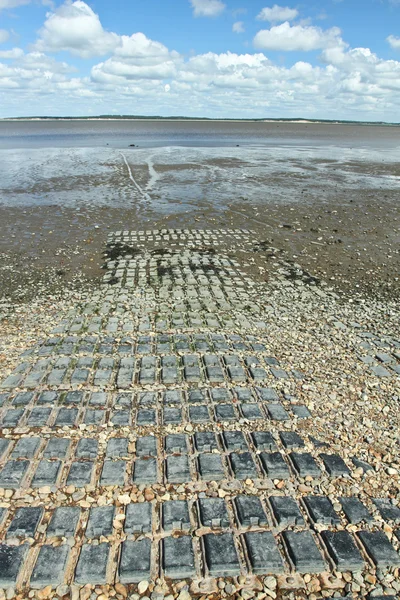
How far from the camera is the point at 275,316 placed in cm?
833

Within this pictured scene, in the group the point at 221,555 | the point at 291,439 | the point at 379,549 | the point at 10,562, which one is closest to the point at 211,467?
the point at 221,555

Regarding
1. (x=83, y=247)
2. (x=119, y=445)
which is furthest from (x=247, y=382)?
(x=83, y=247)

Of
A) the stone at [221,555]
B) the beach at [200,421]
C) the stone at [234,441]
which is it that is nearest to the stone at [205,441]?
the beach at [200,421]

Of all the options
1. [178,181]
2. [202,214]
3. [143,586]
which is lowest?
[143,586]

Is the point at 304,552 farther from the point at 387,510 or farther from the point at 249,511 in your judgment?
the point at 387,510

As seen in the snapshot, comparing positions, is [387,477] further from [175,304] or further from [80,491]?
[175,304]

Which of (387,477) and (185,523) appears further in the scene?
(387,477)

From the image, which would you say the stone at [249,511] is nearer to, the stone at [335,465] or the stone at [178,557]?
the stone at [178,557]

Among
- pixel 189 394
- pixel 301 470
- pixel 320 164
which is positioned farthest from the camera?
pixel 320 164

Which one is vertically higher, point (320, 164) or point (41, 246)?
point (320, 164)

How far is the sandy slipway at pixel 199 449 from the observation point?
11.6 feet

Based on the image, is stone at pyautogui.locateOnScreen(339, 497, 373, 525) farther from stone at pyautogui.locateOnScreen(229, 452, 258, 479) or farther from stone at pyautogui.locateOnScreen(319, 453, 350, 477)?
stone at pyautogui.locateOnScreen(229, 452, 258, 479)

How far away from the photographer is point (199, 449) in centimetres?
482

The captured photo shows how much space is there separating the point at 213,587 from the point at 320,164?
129 feet
